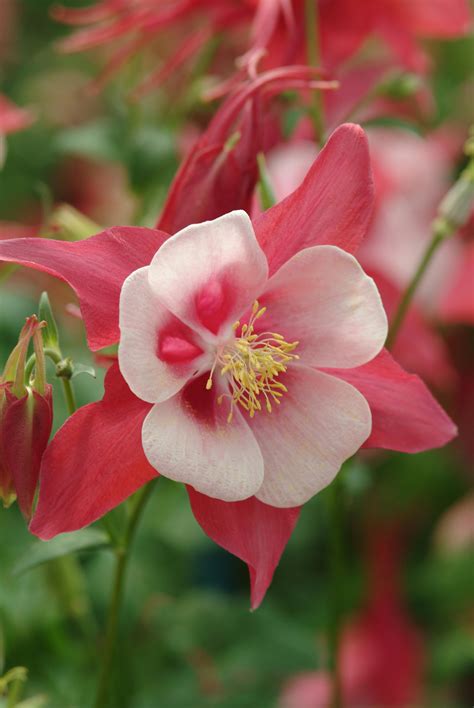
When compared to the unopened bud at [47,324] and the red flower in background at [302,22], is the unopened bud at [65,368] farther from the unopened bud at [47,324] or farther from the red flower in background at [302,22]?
the red flower in background at [302,22]

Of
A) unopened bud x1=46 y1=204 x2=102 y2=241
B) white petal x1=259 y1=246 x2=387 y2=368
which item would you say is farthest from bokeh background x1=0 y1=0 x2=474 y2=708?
white petal x1=259 y1=246 x2=387 y2=368

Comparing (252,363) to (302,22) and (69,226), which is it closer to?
(69,226)

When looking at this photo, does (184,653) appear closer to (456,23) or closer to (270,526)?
(270,526)

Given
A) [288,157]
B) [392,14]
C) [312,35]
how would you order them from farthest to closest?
[288,157] → [392,14] → [312,35]

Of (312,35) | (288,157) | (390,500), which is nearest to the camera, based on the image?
(312,35)

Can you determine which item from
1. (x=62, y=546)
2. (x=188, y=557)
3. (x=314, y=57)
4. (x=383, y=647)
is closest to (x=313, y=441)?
(x=62, y=546)

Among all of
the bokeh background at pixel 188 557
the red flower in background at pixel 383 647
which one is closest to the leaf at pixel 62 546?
the bokeh background at pixel 188 557

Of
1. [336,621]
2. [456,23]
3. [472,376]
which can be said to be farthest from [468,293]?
[336,621]
